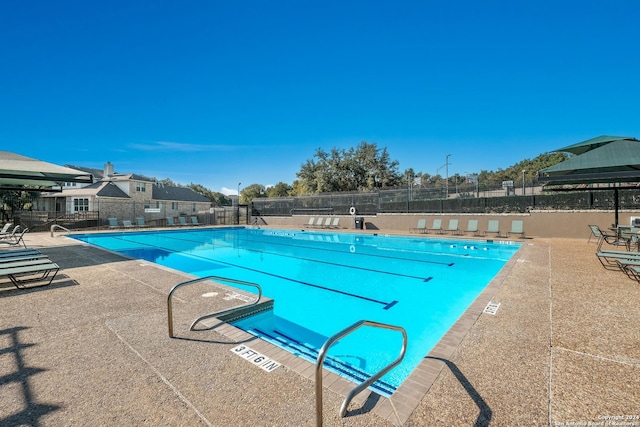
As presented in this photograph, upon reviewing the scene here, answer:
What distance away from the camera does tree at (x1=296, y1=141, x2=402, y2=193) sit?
129ft

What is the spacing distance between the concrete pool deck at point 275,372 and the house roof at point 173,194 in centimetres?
2833

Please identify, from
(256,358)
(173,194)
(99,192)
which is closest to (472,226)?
(256,358)

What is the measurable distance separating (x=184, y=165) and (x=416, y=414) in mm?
42050

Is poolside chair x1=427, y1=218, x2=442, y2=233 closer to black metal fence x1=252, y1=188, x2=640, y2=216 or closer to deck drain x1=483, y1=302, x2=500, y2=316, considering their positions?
black metal fence x1=252, y1=188, x2=640, y2=216

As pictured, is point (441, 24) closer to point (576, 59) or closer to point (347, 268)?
point (576, 59)

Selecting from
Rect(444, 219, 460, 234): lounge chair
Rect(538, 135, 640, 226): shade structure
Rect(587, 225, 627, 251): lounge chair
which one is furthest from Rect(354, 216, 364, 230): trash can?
Rect(538, 135, 640, 226): shade structure

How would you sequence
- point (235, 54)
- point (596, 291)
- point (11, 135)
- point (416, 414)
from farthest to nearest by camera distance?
point (11, 135)
point (235, 54)
point (596, 291)
point (416, 414)

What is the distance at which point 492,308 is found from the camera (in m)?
4.13

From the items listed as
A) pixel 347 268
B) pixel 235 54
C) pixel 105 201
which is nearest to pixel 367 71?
pixel 235 54

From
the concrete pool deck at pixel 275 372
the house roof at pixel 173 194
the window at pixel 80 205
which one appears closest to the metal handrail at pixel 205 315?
the concrete pool deck at pixel 275 372

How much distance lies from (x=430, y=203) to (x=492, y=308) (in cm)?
1572

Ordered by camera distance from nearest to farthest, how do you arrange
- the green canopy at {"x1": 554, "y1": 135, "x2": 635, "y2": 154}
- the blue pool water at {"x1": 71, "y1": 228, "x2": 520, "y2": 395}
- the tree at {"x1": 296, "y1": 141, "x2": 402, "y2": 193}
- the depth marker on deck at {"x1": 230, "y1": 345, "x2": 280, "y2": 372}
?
the depth marker on deck at {"x1": 230, "y1": 345, "x2": 280, "y2": 372} → the blue pool water at {"x1": 71, "y1": 228, "x2": 520, "y2": 395} → the green canopy at {"x1": 554, "y1": 135, "x2": 635, "y2": 154} → the tree at {"x1": 296, "y1": 141, "x2": 402, "y2": 193}

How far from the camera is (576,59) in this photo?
17.4 metres

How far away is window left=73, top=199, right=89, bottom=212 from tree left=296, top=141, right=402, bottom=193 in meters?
24.9
